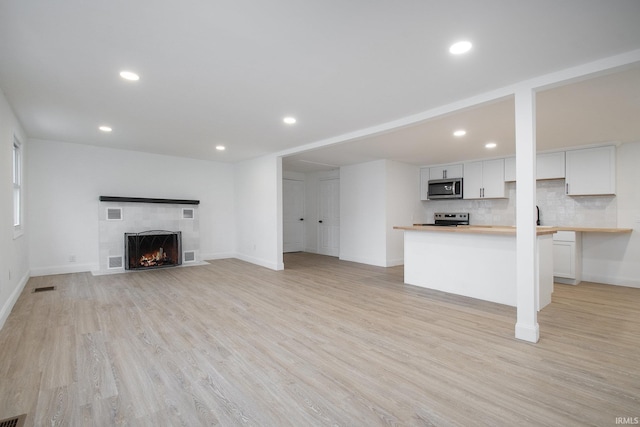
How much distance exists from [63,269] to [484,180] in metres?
8.40

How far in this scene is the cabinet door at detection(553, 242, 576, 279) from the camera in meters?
4.94

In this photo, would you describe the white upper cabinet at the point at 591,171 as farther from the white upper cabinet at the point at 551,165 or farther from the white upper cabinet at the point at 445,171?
the white upper cabinet at the point at 445,171

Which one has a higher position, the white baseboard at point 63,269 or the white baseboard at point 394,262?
the white baseboard at point 63,269

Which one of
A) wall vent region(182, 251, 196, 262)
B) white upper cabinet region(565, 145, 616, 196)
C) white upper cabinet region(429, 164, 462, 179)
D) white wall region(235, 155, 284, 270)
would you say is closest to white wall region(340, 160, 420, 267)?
white upper cabinet region(429, 164, 462, 179)

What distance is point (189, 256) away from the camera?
6758mm

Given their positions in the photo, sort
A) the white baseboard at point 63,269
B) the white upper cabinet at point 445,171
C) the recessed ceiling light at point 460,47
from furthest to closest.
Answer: the white upper cabinet at point 445,171 → the white baseboard at point 63,269 → the recessed ceiling light at point 460,47

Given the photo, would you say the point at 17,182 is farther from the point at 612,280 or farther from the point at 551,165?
the point at 612,280

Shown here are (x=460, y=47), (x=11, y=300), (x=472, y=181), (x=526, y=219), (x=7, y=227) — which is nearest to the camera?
(x=460, y=47)

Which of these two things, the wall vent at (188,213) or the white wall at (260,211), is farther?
the wall vent at (188,213)

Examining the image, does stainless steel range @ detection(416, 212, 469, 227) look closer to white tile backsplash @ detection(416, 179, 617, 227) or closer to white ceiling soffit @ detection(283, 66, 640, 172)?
white tile backsplash @ detection(416, 179, 617, 227)

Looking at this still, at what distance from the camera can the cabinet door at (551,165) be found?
5406 millimetres

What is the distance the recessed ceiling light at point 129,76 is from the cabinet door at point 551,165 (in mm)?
6418

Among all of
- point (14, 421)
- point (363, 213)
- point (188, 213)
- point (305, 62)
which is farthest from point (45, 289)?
point (363, 213)

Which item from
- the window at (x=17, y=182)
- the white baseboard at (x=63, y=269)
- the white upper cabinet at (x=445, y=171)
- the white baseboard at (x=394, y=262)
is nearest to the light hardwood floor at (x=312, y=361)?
the window at (x=17, y=182)
